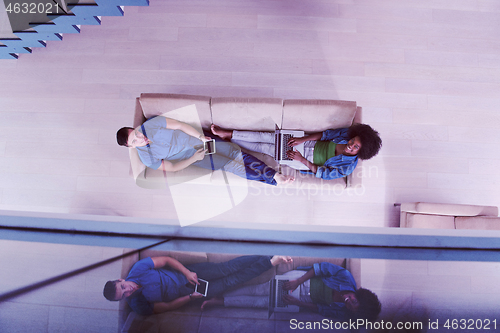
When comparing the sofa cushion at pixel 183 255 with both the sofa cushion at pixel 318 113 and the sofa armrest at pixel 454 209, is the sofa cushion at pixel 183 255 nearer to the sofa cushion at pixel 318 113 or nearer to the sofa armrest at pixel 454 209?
the sofa cushion at pixel 318 113

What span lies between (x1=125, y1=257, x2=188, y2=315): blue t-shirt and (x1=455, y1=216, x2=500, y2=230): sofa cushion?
258 centimetres

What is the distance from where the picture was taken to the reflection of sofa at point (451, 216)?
2.28 metres

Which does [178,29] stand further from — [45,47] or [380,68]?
[380,68]

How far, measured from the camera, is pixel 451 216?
240 centimetres

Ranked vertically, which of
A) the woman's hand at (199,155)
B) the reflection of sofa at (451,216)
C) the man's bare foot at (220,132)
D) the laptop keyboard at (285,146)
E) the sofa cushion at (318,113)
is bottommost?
the reflection of sofa at (451,216)

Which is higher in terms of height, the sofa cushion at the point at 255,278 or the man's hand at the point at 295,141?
the man's hand at the point at 295,141

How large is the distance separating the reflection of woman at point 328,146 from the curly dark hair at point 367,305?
120 cm

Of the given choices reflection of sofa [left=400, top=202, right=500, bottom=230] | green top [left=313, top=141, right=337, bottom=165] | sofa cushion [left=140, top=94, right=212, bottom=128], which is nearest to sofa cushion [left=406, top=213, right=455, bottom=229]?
reflection of sofa [left=400, top=202, right=500, bottom=230]

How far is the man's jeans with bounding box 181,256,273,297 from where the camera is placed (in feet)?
3.90

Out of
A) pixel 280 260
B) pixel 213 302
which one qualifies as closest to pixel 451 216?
pixel 280 260

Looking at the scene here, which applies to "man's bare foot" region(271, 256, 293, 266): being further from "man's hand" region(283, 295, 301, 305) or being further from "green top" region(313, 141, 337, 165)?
"green top" region(313, 141, 337, 165)

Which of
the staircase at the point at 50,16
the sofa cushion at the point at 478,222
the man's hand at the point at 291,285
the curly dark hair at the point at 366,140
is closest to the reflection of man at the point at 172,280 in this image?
the man's hand at the point at 291,285

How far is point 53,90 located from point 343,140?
3263mm

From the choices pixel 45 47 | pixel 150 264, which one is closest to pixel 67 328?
pixel 150 264
